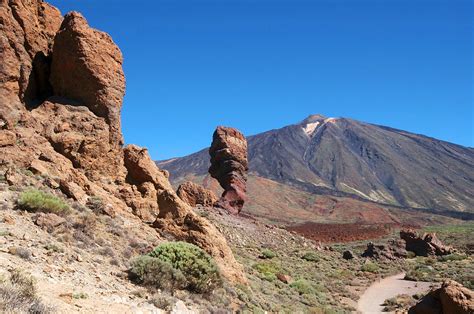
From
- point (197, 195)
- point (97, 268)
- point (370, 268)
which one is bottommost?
point (97, 268)

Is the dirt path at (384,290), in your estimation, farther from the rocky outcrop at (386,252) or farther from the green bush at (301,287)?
the rocky outcrop at (386,252)

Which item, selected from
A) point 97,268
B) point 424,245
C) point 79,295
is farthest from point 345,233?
point 79,295

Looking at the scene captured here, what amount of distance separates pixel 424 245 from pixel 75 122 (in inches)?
1472

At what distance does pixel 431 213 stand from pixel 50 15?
117m

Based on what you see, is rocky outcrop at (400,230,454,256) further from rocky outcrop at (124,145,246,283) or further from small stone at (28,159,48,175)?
small stone at (28,159,48,175)

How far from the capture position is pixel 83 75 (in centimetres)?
1731

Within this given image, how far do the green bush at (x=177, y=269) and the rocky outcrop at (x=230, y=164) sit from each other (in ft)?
104

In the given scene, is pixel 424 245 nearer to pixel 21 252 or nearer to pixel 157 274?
pixel 157 274

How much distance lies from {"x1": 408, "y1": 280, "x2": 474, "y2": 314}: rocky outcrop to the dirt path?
676 centimetres

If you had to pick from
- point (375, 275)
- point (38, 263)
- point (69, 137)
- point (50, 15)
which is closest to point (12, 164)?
point (69, 137)

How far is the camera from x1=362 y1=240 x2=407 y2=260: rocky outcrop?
132ft

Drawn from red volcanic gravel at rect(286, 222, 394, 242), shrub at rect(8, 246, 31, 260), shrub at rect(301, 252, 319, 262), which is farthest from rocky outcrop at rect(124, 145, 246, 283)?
red volcanic gravel at rect(286, 222, 394, 242)

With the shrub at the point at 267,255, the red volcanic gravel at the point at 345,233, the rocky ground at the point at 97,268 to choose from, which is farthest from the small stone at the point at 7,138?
the red volcanic gravel at the point at 345,233

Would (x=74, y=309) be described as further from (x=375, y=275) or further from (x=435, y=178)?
(x=435, y=178)
